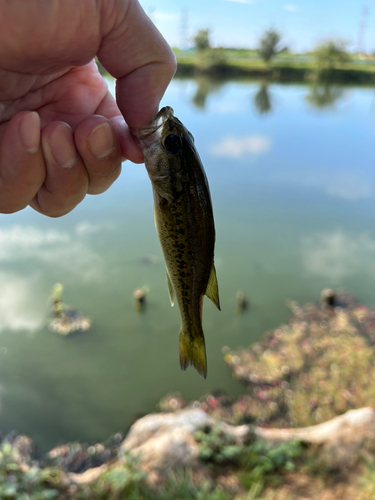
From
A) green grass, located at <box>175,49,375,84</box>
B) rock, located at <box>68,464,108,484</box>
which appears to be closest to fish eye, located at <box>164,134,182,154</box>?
rock, located at <box>68,464,108,484</box>

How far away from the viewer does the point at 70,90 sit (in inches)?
83.2

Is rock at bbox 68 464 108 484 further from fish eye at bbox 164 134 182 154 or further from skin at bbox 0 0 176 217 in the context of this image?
fish eye at bbox 164 134 182 154

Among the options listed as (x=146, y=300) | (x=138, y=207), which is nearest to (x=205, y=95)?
(x=138, y=207)

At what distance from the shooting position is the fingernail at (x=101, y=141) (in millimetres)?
1773

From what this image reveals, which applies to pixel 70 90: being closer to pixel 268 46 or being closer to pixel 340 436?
pixel 340 436

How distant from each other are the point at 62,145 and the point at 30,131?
0.15m

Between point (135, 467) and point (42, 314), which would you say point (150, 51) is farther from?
point (42, 314)

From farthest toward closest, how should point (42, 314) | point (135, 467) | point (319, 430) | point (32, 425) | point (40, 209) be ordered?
1. point (42, 314)
2. point (32, 425)
3. point (319, 430)
4. point (135, 467)
5. point (40, 209)

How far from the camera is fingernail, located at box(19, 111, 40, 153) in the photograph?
1.70 meters

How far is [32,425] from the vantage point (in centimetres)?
512

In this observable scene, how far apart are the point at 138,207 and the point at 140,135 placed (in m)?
8.81

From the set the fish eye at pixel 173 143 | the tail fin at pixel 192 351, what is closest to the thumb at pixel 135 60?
the fish eye at pixel 173 143

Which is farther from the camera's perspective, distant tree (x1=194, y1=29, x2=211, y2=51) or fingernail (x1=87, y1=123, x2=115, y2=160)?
distant tree (x1=194, y1=29, x2=211, y2=51)

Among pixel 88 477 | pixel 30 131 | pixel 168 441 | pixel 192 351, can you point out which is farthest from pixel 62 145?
pixel 88 477
